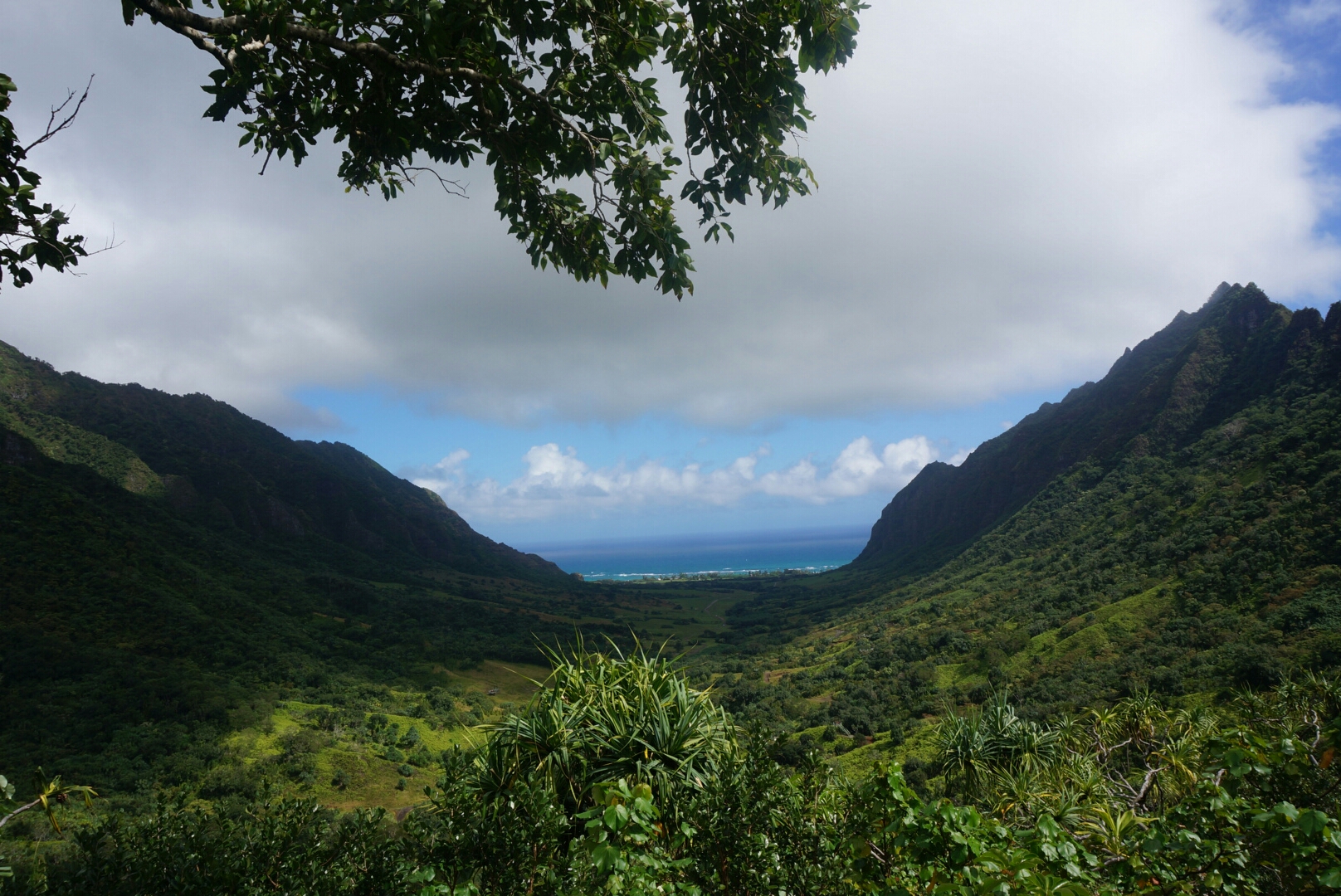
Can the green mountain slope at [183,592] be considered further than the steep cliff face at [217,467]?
No

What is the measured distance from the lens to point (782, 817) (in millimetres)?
3020

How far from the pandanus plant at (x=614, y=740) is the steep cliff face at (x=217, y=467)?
214 feet

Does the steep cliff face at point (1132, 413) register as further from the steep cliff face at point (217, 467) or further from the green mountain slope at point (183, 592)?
the steep cliff face at point (217, 467)

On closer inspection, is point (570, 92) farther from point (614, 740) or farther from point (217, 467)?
point (217, 467)

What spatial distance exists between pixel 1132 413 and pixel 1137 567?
1650 inches

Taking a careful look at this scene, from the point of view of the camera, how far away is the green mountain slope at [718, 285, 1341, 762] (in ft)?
104

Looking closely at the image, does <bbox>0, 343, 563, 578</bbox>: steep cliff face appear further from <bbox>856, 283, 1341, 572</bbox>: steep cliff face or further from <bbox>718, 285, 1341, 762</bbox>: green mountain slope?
<bbox>856, 283, 1341, 572</bbox>: steep cliff face

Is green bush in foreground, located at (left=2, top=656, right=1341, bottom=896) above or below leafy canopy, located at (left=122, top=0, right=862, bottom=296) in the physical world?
below

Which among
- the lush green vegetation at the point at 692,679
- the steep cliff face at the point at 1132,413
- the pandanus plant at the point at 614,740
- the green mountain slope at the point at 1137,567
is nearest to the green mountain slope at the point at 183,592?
A: the lush green vegetation at the point at 692,679

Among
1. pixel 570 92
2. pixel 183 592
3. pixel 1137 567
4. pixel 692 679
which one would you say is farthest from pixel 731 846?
pixel 1137 567

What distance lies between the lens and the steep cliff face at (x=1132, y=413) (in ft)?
214

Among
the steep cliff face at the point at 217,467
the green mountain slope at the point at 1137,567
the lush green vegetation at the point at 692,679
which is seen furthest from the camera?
the steep cliff face at the point at 217,467

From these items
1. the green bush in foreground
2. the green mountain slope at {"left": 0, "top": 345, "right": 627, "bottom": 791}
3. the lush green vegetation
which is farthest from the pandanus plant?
the green mountain slope at {"left": 0, "top": 345, "right": 627, "bottom": 791}

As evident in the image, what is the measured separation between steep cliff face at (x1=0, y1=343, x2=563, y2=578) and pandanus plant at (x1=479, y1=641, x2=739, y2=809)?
214 ft
